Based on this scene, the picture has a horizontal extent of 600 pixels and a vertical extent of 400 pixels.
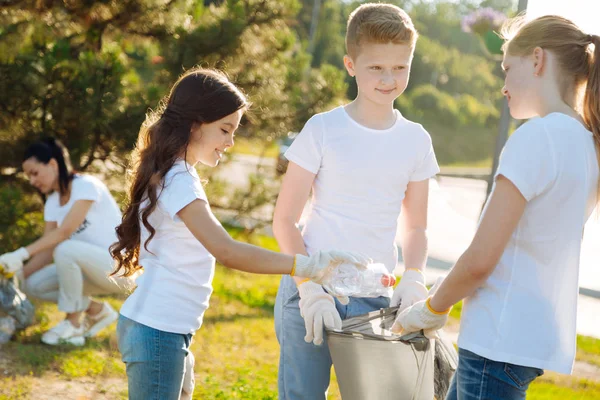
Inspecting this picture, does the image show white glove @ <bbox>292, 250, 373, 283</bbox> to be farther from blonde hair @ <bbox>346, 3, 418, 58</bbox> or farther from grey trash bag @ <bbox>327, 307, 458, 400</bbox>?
blonde hair @ <bbox>346, 3, 418, 58</bbox>

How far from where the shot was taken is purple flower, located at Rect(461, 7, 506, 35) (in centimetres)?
637

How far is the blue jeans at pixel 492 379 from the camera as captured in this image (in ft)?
6.16

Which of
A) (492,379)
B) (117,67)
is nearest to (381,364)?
(492,379)

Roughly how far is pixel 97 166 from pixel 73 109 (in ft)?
1.89

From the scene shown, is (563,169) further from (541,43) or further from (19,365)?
(19,365)

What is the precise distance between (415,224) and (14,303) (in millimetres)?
2837

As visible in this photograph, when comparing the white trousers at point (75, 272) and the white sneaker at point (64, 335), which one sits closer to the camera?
the white sneaker at point (64, 335)

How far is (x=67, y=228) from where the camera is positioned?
183 inches

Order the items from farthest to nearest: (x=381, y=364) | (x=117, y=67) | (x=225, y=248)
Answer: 1. (x=117, y=67)
2. (x=225, y=248)
3. (x=381, y=364)

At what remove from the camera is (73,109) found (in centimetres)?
546

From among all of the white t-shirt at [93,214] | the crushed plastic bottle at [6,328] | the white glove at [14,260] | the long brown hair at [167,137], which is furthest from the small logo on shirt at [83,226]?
the long brown hair at [167,137]

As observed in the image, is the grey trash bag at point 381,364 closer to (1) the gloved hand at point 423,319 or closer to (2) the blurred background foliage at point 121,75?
(1) the gloved hand at point 423,319

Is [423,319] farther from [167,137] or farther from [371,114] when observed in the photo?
[167,137]

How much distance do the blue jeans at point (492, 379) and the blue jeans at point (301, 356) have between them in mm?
535
